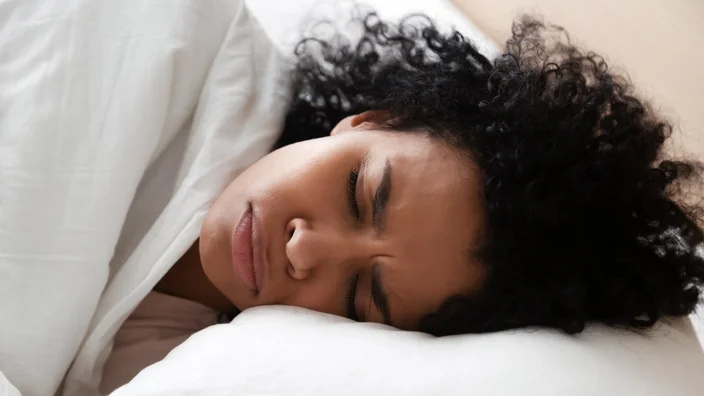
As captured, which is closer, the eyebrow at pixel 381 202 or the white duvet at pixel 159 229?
the white duvet at pixel 159 229

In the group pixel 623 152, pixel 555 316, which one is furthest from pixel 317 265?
pixel 623 152

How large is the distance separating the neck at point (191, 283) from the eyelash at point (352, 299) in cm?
26

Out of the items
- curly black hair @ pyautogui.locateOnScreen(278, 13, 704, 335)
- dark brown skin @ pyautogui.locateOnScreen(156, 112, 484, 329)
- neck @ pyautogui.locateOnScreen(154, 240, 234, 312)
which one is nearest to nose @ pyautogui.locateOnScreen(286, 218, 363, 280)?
dark brown skin @ pyautogui.locateOnScreen(156, 112, 484, 329)

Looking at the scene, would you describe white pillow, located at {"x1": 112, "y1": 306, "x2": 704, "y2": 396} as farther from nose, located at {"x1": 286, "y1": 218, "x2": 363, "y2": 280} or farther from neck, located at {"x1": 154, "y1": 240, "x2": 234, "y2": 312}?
neck, located at {"x1": 154, "y1": 240, "x2": 234, "y2": 312}

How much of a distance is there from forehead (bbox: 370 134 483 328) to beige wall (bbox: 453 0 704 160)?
513mm

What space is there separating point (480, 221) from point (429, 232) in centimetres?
7

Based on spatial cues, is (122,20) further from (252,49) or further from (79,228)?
(79,228)

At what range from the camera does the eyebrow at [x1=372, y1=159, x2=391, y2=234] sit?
76 centimetres

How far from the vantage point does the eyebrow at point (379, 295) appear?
77 centimetres

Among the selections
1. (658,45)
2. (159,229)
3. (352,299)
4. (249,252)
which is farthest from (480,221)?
(658,45)

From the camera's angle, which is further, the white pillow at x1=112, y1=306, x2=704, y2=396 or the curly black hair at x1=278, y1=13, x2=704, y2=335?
the curly black hair at x1=278, y1=13, x2=704, y2=335

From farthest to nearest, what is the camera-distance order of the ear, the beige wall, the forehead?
the beige wall → the ear → the forehead

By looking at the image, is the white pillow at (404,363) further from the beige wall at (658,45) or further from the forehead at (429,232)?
the beige wall at (658,45)

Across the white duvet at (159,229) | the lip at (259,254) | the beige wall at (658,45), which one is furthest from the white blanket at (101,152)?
the beige wall at (658,45)
